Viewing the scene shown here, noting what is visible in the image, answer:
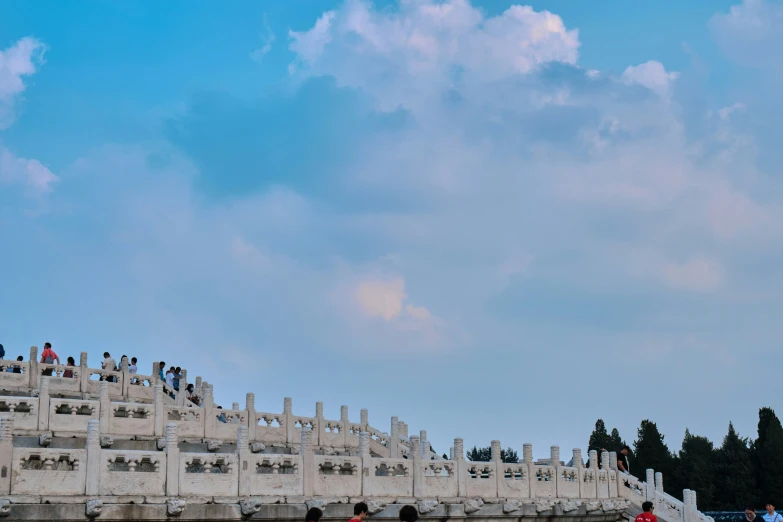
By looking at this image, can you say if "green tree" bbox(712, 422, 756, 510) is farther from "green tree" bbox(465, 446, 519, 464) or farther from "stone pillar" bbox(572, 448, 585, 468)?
"stone pillar" bbox(572, 448, 585, 468)

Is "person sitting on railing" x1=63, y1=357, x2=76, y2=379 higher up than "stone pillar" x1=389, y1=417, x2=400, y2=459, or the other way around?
"person sitting on railing" x1=63, y1=357, x2=76, y2=379

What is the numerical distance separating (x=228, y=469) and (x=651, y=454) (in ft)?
195

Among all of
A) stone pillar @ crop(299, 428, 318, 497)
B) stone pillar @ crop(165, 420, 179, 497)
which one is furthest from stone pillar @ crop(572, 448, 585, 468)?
stone pillar @ crop(165, 420, 179, 497)

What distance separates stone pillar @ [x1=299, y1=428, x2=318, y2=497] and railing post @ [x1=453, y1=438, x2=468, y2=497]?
4613mm

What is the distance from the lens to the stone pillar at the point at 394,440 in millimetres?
31750

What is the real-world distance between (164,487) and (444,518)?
7.38 metres

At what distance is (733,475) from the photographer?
2697 inches

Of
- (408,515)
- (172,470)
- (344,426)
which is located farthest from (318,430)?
(408,515)

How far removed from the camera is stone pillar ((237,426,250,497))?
750 inches

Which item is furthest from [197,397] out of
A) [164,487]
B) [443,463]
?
[164,487]

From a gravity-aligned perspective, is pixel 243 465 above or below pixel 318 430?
below

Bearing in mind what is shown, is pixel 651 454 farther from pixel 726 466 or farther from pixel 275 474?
pixel 275 474

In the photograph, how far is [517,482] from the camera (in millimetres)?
25531

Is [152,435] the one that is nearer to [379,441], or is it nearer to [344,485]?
[344,485]
